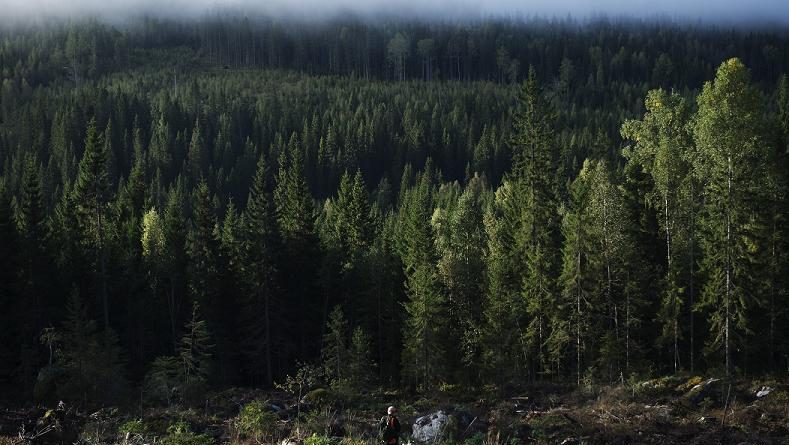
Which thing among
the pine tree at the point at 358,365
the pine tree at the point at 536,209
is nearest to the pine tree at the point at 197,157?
the pine tree at the point at 358,365

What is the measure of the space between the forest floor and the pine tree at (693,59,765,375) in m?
4.37

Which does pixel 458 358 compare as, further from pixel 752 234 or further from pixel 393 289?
pixel 752 234

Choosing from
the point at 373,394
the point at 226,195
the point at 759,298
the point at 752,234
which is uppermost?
the point at 752,234

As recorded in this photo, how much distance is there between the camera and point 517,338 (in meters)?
42.4

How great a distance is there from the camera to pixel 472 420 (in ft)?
70.0

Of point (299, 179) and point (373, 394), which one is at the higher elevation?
point (299, 179)

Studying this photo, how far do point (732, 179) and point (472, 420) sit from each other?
1814 cm

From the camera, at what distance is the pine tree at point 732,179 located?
30.8 meters

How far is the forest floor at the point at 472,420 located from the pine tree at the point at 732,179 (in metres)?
4.37

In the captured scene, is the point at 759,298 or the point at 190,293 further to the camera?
the point at 190,293

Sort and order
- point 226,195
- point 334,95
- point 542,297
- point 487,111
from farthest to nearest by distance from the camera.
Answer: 1. point 334,95
2. point 487,111
3. point 226,195
4. point 542,297

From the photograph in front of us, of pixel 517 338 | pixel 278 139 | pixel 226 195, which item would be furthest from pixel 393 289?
pixel 278 139

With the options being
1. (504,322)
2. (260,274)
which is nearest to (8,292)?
(260,274)

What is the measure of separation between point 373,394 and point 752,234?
18.9 meters
